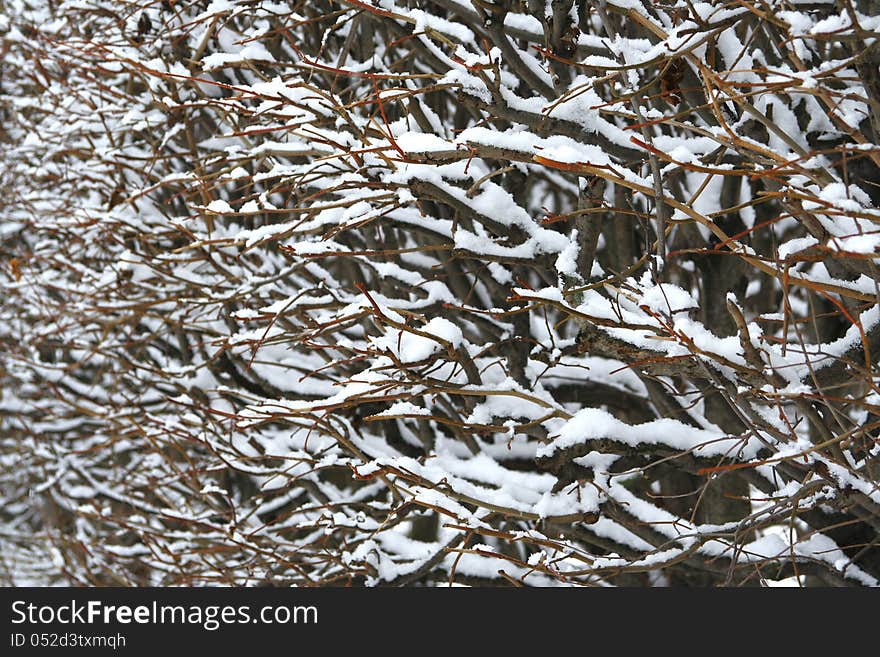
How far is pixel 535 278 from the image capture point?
183 inches

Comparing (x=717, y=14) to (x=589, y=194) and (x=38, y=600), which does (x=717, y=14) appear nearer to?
(x=589, y=194)

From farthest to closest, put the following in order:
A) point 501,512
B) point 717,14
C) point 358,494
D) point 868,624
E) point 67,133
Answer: point 67,133 → point 358,494 → point 501,512 → point 868,624 → point 717,14

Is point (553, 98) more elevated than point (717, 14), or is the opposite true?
point (553, 98)

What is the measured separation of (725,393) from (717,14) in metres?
1.06

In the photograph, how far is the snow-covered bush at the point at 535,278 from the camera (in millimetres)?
2492

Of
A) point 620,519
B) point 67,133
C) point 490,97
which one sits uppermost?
point 67,133

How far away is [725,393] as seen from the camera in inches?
103

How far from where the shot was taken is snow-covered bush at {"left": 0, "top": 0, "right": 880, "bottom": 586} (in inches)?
98.1

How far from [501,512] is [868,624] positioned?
1.24 metres

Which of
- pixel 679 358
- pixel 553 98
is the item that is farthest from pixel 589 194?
pixel 679 358

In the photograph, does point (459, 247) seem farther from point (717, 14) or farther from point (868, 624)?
point (868, 624)

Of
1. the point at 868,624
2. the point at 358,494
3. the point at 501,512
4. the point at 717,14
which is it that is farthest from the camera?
the point at 358,494

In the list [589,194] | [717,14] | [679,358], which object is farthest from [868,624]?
[717,14]

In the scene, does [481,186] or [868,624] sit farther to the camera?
[481,186]
